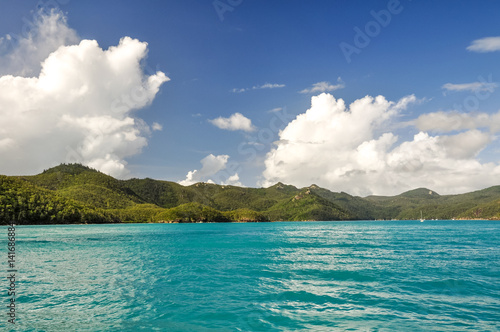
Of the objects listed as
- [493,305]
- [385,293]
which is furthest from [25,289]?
[493,305]

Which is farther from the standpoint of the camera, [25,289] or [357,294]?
[25,289]

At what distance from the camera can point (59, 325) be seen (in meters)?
19.8

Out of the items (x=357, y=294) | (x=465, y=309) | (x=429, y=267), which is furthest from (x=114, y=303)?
(x=429, y=267)

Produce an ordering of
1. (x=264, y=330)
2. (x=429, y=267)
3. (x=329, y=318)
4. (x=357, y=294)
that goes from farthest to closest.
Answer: (x=429, y=267) < (x=357, y=294) < (x=329, y=318) < (x=264, y=330)

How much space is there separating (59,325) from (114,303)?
18.6ft

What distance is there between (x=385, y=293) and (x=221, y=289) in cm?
1603

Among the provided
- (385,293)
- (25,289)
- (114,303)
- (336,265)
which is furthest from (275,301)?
(25,289)

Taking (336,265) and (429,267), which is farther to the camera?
(336,265)

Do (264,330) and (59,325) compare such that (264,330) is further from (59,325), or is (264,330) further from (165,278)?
(165,278)

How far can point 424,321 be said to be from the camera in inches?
800

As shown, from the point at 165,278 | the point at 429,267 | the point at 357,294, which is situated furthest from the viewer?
the point at 429,267

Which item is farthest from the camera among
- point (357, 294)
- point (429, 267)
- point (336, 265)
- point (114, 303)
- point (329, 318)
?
point (336, 265)

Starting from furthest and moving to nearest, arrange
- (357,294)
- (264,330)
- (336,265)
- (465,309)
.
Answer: (336,265) → (357,294) → (465,309) → (264,330)

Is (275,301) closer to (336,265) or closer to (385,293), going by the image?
(385,293)
